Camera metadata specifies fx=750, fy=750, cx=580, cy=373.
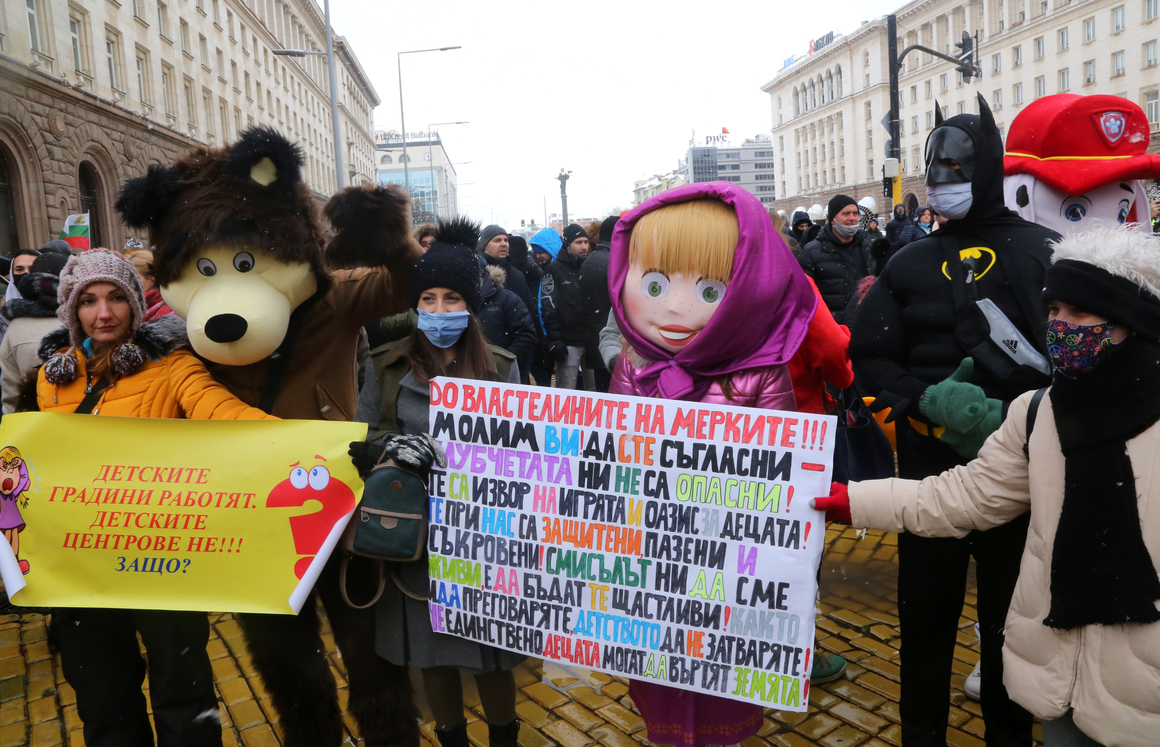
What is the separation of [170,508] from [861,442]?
2840mm

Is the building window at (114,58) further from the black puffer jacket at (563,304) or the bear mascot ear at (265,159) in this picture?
the bear mascot ear at (265,159)

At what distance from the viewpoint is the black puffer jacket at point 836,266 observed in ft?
21.7

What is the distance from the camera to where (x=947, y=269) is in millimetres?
2420

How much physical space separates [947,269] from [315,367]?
7.36 feet

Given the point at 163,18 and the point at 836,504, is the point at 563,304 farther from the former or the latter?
the point at 163,18

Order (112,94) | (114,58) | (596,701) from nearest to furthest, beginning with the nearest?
(596,701) < (112,94) < (114,58)

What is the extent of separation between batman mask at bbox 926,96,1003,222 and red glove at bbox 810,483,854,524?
107 cm

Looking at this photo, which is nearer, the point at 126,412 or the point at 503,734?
the point at 126,412

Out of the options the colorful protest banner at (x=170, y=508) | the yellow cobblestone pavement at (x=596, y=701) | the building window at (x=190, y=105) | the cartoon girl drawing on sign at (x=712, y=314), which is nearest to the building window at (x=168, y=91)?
the building window at (x=190, y=105)

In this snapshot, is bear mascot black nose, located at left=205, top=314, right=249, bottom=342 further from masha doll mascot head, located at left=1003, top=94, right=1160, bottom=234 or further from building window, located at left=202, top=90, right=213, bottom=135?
building window, located at left=202, top=90, right=213, bottom=135

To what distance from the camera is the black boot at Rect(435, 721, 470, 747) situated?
2.62 metres

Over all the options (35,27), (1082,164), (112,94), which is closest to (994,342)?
(1082,164)

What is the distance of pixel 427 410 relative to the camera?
258cm

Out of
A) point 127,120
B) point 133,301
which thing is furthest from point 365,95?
point 133,301
